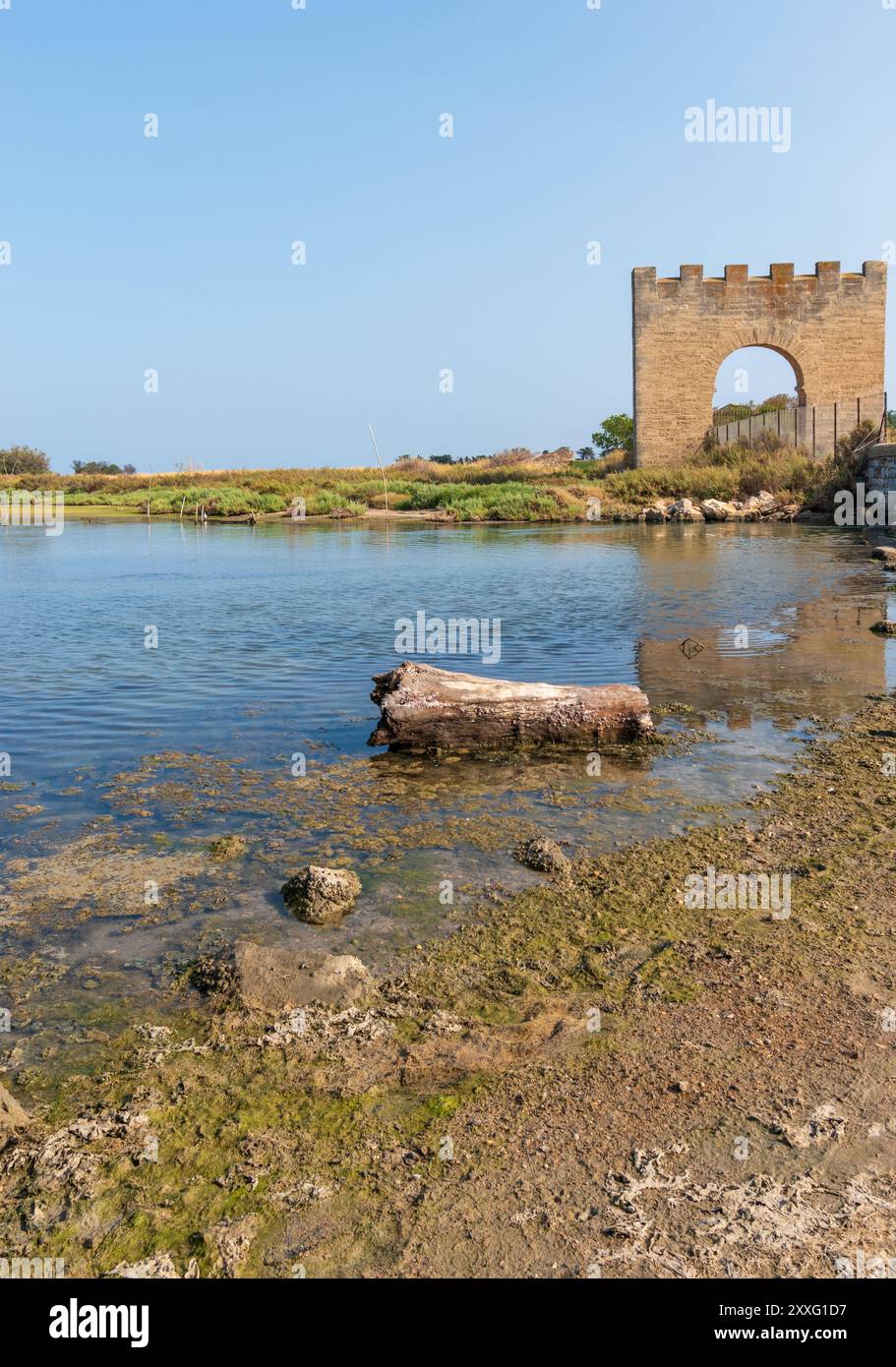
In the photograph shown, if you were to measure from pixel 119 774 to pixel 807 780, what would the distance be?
441 centimetres

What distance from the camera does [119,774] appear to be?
265 inches

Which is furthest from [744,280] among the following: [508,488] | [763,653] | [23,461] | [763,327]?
[23,461]

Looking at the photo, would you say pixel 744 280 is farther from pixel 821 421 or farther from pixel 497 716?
pixel 497 716

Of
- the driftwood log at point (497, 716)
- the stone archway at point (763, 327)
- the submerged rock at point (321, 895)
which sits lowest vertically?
the submerged rock at point (321, 895)

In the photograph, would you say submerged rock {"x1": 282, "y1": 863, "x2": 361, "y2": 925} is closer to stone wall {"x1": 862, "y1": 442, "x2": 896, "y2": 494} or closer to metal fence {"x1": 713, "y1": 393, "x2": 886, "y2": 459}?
stone wall {"x1": 862, "y1": 442, "x2": 896, "y2": 494}

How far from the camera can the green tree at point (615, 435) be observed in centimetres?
5725

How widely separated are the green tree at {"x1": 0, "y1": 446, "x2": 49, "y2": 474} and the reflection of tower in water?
74340 mm

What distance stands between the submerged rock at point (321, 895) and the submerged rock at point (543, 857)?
2.96 ft

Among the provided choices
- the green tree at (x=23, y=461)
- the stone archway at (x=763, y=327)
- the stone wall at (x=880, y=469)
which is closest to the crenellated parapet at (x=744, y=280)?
the stone archway at (x=763, y=327)

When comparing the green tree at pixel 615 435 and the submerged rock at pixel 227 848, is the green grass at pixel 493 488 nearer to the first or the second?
the green tree at pixel 615 435

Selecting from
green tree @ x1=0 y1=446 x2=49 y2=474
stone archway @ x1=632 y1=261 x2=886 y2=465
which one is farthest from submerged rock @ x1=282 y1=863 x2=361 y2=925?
green tree @ x1=0 y1=446 x2=49 y2=474

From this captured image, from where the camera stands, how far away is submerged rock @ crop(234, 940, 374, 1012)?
373cm

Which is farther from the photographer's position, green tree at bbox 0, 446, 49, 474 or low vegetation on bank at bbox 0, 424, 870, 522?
green tree at bbox 0, 446, 49, 474
